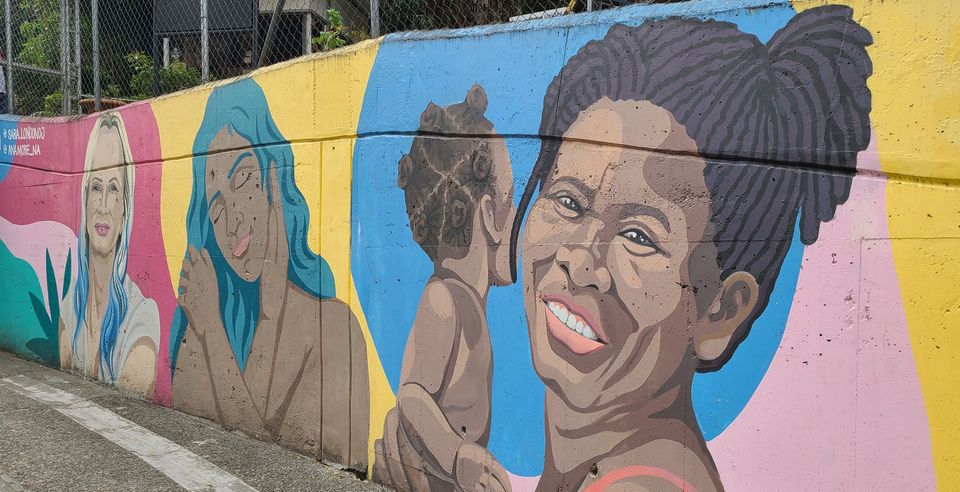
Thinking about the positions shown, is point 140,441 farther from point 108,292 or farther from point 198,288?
point 108,292

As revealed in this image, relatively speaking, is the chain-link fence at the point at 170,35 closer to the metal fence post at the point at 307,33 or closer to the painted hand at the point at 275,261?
the metal fence post at the point at 307,33

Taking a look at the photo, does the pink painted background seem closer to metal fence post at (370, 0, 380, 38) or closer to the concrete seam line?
the concrete seam line

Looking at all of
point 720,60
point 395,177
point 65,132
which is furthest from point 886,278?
point 65,132

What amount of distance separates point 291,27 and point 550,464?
384cm

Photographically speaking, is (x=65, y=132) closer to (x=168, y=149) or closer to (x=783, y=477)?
(x=168, y=149)

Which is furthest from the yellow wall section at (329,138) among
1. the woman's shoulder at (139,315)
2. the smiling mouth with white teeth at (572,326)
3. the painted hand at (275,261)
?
the woman's shoulder at (139,315)

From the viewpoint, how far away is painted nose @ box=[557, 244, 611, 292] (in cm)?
339

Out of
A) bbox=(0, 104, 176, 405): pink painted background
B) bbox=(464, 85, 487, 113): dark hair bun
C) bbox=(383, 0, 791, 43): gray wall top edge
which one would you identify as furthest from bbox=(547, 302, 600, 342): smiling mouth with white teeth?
bbox=(0, 104, 176, 405): pink painted background

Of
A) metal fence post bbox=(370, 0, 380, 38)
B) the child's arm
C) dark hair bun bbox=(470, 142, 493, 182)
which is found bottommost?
the child's arm

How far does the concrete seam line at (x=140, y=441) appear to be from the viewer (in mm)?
4488

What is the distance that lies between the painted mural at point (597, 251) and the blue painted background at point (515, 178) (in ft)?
0.04

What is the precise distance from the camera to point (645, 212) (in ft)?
10.6

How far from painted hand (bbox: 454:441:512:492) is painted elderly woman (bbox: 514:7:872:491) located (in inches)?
11.7

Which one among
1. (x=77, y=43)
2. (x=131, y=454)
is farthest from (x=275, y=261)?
(x=77, y=43)
